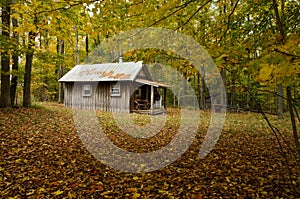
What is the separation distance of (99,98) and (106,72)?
213cm

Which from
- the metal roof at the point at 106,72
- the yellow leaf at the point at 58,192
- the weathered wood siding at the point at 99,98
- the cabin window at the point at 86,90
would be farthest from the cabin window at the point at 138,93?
the yellow leaf at the point at 58,192

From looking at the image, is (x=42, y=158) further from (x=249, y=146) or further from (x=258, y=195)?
(x=249, y=146)

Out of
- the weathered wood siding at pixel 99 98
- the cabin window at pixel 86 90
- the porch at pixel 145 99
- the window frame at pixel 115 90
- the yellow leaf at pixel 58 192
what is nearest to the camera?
the yellow leaf at pixel 58 192

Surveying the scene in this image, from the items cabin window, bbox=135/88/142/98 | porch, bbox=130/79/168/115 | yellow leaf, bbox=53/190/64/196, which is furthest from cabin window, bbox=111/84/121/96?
yellow leaf, bbox=53/190/64/196

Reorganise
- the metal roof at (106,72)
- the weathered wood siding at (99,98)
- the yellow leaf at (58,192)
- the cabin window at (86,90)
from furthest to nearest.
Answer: the cabin window at (86,90)
the weathered wood siding at (99,98)
the metal roof at (106,72)
the yellow leaf at (58,192)

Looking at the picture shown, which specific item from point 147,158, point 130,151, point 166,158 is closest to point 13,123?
point 130,151

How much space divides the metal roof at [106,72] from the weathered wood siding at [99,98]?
0.57m

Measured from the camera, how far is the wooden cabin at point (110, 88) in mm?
14844

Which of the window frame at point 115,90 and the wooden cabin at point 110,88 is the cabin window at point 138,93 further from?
the window frame at point 115,90

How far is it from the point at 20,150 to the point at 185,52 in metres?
5.06

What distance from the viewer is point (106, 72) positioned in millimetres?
15914

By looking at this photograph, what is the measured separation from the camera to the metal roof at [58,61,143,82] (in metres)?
14.6

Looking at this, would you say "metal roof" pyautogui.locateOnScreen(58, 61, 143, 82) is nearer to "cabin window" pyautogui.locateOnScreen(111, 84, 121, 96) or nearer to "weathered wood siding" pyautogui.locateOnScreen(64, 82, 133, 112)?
"weathered wood siding" pyautogui.locateOnScreen(64, 82, 133, 112)

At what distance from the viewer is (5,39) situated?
681 cm
